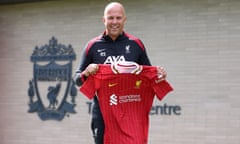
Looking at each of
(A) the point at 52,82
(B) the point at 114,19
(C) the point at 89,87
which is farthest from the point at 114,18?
(A) the point at 52,82

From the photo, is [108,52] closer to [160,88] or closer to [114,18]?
[114,18]

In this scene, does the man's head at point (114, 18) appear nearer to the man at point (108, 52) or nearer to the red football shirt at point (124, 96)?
the man at point (108, 52)

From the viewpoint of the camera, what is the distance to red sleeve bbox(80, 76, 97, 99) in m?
3.99

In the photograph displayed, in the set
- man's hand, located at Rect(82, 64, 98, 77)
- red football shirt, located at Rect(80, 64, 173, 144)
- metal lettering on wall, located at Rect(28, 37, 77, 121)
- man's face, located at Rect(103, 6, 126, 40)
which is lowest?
metal lettering on wall, located at Rect(28, 37, 77, 121)

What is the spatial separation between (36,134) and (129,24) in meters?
2.49

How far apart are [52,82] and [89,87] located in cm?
433

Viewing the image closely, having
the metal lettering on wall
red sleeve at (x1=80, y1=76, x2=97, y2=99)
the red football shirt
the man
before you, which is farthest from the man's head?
the metal lettering on wall

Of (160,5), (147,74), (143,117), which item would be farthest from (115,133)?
(160,5)

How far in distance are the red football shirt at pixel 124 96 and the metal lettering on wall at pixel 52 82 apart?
405 centimetres

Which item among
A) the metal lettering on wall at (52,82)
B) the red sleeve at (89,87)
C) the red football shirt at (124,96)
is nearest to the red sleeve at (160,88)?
the red football shirt at (124,96)

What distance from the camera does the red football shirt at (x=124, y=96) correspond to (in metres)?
3.98

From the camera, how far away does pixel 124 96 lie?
404 cm

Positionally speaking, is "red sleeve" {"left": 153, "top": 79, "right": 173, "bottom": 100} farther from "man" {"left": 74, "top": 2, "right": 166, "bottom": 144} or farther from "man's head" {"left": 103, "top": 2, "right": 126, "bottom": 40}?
"man's head" {"left": 103, "top": 2, "right": 126, "bottom": 40}

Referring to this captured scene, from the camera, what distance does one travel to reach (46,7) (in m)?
8.31
